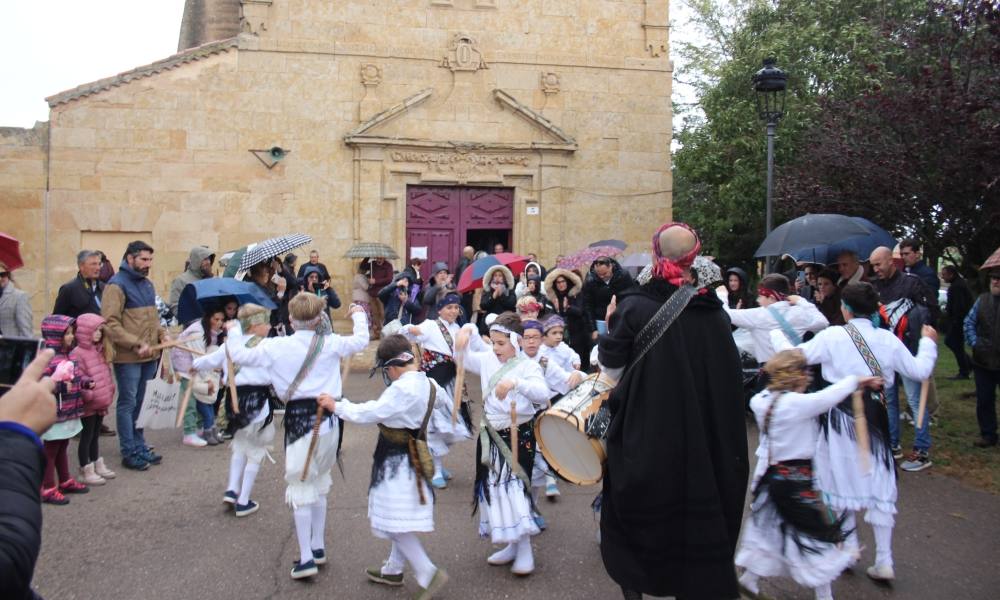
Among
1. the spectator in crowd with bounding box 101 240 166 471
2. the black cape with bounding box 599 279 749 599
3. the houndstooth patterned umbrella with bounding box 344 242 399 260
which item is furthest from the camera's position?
the houndstooth patterned umbrella with bounding box 344 242 399 260

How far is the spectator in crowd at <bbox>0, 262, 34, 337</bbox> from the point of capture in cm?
781

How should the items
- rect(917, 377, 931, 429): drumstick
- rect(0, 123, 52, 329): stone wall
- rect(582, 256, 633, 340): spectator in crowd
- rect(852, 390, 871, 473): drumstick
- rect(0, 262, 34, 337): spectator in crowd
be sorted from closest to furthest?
rect(852, 390, 871, 473): drumstick
rect(917, 377, 931, 429): drumstick
rect(0, 262, 34, 337): spectator in crowd
rect(582, 256, 633, 340): spectator in crowd
rect(0, 123, 52, 329): stone wall

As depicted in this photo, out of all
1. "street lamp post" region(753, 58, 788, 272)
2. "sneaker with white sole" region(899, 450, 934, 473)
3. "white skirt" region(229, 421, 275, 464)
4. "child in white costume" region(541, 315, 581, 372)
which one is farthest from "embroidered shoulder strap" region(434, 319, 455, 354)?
"street lamp post" region(753, 58, 788, 272)

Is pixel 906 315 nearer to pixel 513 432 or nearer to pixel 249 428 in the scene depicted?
pixel 513 432

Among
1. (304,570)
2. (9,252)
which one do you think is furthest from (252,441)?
(9,252)

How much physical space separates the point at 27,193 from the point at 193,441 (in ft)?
32.8

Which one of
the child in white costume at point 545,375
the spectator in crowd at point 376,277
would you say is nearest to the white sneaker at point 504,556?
the child in white costume at point 545,375

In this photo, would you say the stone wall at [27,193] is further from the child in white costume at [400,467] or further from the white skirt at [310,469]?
the child in white costume at [400,467]

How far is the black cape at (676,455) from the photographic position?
3449 mm

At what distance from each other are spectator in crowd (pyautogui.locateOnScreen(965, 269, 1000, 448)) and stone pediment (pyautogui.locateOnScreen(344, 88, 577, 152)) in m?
10.5

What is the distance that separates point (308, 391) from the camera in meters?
4.90

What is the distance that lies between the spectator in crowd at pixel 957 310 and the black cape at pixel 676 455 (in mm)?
9151

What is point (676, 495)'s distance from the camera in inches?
136

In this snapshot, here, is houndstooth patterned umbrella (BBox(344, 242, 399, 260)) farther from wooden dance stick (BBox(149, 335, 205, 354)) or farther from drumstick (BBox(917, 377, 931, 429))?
drumstick (BBox(917, 377, 931, 429))
